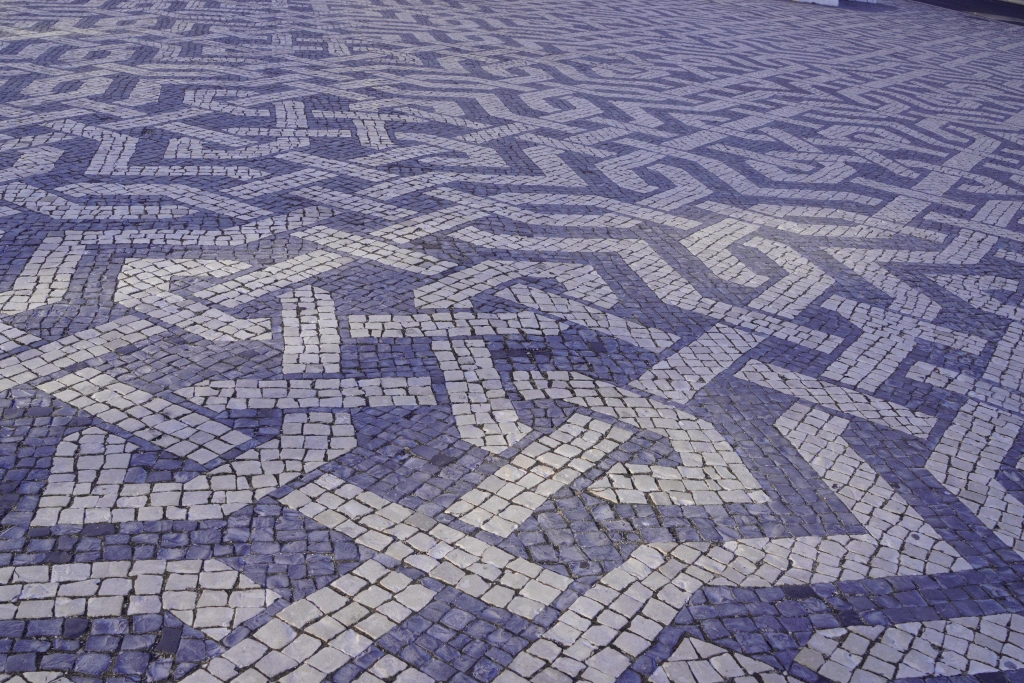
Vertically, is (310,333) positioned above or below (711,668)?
above

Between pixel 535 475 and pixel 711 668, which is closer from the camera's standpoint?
pixel 711 668

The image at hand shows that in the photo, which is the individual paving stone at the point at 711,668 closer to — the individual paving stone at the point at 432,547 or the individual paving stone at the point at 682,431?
the individual paving stone at the point at 432,547

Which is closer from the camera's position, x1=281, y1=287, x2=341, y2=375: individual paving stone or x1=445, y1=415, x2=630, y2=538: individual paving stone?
x1=445, y1=415, x2=630, y2=538: individual paving stone

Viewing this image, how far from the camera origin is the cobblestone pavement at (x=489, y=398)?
3.75 meters

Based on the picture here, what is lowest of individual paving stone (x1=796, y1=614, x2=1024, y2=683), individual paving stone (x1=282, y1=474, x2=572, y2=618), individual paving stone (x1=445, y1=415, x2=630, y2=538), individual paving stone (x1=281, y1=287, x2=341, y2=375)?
individual paving stone (x1=796, y1=614, x2=1024, y2=683)

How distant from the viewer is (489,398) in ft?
17.2

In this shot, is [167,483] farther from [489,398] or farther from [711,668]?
[711,668]

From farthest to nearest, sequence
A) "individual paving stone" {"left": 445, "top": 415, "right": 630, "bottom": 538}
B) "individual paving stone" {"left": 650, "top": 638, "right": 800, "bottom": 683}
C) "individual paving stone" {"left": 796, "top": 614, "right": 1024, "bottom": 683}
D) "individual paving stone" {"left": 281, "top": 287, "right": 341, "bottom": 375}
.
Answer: "individual paving stone" {"left": 281, "top": 287, "right": 341, "bottom": 375} < "individual paving stone" {"left": 445, "top": 415, "right": 630, "bottom": 538} < "individual paving stone" {"left": 796, "top": 614, "right": 1024, "bottom": 683} < "individual paving stone" {"left": 650, "top": 638, "right": 800, "bottom": 683}

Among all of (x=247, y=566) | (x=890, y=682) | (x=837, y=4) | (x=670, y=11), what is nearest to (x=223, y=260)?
(x=247, y=566)

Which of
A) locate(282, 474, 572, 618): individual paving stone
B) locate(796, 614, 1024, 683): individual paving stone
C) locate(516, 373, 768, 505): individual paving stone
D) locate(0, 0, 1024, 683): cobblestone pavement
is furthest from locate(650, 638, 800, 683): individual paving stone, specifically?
locate(516, 373, 768, 505): individual paving stone

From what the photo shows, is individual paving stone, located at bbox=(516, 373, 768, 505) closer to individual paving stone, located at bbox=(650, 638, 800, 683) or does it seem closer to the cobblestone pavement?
the cobblestone pavement

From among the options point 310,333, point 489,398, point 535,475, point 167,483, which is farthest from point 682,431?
point 167,483

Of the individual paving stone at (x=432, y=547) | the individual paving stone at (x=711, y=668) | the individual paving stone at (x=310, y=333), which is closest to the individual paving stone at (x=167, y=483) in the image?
the individual paving stone at (x=432, y=547)

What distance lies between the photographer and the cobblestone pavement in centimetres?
375
